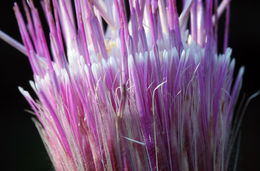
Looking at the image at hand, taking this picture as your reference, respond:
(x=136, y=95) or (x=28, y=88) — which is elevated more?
(x=136, y=95)

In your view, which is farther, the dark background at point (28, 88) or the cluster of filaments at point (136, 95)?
the dark background at point (28, 88)

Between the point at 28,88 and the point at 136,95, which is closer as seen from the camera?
the point at 136,95

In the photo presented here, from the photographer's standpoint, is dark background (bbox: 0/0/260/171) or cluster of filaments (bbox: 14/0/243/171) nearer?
cluster of filaments (bbox: 14/0/243/171)

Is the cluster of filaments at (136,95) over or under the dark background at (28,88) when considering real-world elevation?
over

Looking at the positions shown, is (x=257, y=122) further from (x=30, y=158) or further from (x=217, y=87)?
(x=217, y=87)
